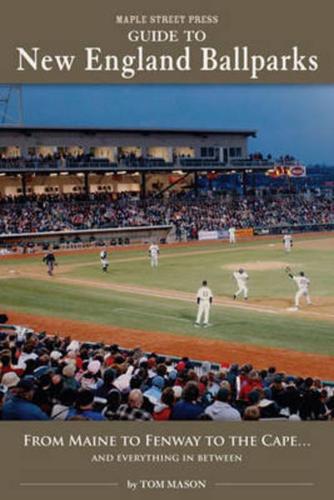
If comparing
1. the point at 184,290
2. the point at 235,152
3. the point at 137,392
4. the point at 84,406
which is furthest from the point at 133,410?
the point at 235,152

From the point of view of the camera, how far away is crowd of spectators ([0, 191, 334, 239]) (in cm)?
5000

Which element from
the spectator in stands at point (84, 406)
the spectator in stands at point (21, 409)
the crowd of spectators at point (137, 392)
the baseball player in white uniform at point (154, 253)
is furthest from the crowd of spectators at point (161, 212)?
the spectator in stands at point (84, 406)

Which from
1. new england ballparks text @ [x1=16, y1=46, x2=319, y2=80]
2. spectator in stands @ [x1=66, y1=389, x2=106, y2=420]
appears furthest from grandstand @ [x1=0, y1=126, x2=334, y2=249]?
spectator in stands @ [x1=66, y1=389, x2=106, y2=420]

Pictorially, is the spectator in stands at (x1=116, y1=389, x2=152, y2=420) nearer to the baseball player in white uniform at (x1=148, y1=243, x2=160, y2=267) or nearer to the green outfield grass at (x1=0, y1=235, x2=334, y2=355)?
the green outfield grass at (x1=0, y1=235, x2=334, y2=355)

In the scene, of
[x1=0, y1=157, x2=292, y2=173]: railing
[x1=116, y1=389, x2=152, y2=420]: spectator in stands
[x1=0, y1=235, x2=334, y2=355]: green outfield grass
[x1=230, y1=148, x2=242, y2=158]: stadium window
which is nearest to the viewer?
[x1=116, y1=389, x2=152, y2=420]: spectator in stands

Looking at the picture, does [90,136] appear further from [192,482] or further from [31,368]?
[192,482]

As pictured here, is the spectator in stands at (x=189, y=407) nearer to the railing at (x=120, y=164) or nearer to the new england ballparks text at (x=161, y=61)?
the new england ballparks text at (x=161, y=61)

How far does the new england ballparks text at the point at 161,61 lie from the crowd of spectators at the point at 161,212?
1537 inches

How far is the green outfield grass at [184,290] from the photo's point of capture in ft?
64.4

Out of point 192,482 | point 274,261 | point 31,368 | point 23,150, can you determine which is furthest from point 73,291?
point 23,150

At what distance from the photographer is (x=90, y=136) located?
57.8m

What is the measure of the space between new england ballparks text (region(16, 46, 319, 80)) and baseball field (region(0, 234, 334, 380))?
8.43 m

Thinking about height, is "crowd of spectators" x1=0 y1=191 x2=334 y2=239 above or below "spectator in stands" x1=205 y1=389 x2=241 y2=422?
above

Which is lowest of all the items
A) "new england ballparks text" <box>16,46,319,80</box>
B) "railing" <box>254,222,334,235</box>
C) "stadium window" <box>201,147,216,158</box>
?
"railing" <box>254,222,334,235</box>
